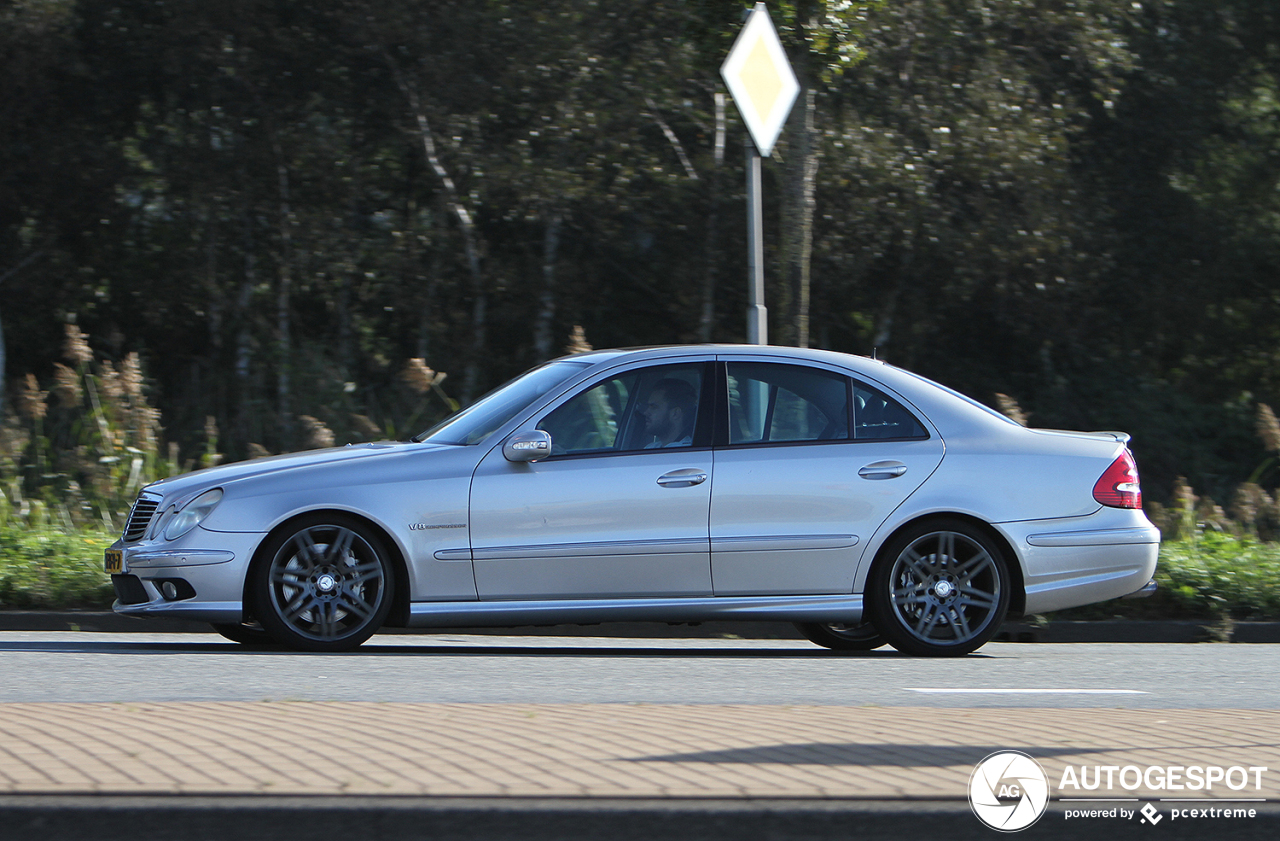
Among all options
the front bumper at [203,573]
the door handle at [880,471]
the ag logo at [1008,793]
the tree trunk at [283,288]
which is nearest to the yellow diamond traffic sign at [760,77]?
the door handle at [880,471]

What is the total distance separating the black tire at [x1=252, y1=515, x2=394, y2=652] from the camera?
777 cm

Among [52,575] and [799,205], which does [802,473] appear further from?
[799,205]

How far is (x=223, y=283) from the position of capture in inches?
904

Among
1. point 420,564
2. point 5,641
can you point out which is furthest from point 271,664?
point 5,641

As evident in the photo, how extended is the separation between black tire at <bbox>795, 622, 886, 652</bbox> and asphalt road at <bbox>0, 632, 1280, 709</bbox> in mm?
107

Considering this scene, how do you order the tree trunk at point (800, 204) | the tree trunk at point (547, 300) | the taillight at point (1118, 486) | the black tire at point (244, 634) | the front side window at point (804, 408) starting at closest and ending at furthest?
1. the front side window at point (804, 408)
2. the taillight at point (1118, 486)
3. the black tire at point (244, 634)
4. the tree trunk at point (800, 204)
5. the tree trunk at point (547, 300)

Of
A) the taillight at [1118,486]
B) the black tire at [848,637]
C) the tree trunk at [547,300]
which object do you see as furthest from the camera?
the tree trunk at [547,300]

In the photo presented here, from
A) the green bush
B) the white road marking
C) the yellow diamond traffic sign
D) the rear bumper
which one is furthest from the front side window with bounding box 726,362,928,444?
the green bush

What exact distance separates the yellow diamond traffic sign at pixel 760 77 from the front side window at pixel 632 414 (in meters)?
2.44

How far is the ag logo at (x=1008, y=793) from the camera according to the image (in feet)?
13.2

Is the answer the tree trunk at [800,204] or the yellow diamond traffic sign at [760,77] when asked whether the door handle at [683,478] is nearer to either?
the yellow diamond traffic sign at [760,77]

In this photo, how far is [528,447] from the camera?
783 centimetres

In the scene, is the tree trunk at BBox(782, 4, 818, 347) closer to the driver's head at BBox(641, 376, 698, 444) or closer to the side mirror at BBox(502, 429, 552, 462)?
the driver's head at BBox(641, 376, 698, 444)

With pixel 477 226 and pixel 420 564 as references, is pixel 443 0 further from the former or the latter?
pixel 420 564
